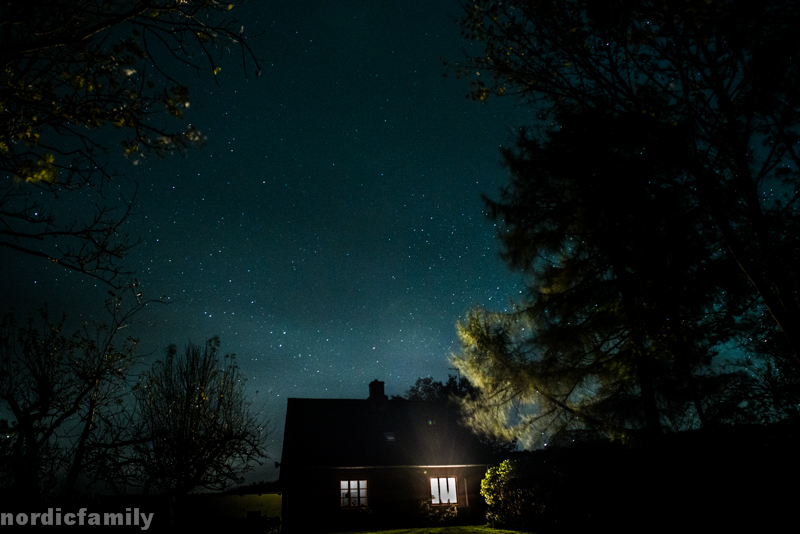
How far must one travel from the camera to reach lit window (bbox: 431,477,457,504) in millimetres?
20219

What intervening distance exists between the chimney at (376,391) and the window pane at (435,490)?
18.0ft

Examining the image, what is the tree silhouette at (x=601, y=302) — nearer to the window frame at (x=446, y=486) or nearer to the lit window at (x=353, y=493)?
the lit window at (x=353, y=493)

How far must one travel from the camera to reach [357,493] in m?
19.2

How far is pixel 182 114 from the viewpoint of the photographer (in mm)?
4332

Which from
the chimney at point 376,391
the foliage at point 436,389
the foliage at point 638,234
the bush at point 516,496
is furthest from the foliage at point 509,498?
the foliage at point 436,389

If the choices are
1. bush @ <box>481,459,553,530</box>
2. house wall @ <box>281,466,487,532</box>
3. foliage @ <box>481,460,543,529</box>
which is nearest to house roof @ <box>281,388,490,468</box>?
house wall @ <box>281,466,487,532</box>

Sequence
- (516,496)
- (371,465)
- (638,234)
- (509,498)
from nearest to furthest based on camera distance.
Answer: (638,234) → (516,496) → (509,498) → (371,465)

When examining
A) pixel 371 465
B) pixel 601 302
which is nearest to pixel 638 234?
pixel 601 302

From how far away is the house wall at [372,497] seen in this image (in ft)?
59.5

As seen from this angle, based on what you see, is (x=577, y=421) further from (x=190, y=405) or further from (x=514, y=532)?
(x=190, y=405)

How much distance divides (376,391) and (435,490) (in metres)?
6.42

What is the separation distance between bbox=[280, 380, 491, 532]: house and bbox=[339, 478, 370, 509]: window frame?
0.05ft

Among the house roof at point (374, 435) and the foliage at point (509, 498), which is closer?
the foliage at point (509, 498)

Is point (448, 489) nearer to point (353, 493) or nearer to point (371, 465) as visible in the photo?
point (371, 465)
